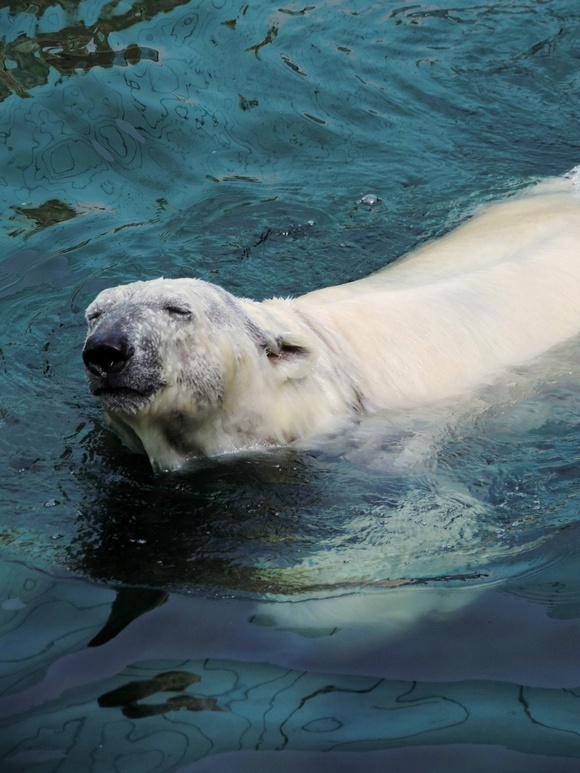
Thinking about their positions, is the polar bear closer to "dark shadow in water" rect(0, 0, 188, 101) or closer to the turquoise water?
the turquoise water

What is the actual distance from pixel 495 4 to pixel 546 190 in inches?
164

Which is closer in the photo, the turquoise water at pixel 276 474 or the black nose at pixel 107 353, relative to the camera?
the turquoise water at pixel 276 474

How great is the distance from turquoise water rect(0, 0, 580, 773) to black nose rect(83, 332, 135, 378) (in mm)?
811

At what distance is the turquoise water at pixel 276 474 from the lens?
12.8 feet

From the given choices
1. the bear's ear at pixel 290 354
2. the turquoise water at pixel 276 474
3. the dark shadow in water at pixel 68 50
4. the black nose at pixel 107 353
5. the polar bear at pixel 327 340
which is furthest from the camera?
the dark shadow in water at pixel 68 50

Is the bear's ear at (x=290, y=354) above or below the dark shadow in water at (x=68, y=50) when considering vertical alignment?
below

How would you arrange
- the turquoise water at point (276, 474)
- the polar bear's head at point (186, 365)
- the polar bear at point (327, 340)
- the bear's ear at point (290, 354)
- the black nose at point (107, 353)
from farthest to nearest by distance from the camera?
the bear's ear at point (290, 354) < the polar bear at point (327, 340) < the polar bear's head at point (186, 365) < the black nose at point (107, 353) < the turquoise water at point (276, 474)

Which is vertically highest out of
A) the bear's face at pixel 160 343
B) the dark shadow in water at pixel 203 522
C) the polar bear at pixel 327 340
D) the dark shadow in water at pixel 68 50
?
the dark shadow in water at pixel 68 50

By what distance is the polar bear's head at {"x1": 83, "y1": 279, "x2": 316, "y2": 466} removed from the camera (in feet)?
16.3

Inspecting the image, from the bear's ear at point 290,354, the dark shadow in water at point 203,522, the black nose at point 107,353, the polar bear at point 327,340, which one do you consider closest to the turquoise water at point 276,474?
the dark shadow in water at point 203,522

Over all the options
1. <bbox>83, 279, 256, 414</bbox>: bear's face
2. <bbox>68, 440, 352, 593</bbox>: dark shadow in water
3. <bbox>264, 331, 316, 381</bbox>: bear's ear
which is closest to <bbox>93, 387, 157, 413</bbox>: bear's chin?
<bbox>83, 279, 256, 414</bbox>: bear's face

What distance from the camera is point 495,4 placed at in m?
11.9

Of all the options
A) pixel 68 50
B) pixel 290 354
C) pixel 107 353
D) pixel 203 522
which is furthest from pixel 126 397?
pixel 68 50

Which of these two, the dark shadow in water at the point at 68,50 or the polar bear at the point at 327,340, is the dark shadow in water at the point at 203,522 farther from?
the dark shadow in water at the point at 68,50
